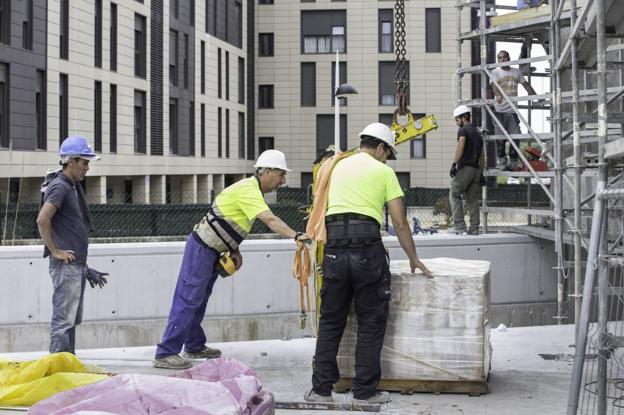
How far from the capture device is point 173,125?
40719 mm

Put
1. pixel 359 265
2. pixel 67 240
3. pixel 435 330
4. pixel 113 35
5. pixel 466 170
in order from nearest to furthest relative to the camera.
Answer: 1. pixel 359 265
2. pixel 435 330
3. pixel 67 240
4. pixel 466 170
5. pixel 113 35

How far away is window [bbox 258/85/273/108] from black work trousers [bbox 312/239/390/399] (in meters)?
46.5

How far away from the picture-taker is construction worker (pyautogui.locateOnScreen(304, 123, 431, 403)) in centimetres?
695

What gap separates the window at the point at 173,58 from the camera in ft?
132

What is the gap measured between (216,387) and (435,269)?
2.40m

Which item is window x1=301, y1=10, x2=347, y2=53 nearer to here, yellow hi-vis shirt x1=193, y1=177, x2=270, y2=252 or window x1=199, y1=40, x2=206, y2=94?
window x1=199, y1=40, x2=206, y2=94

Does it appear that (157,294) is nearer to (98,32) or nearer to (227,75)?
(98,32)

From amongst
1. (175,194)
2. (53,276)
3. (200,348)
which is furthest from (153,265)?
(175,194)

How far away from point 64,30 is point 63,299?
2471 centimetres

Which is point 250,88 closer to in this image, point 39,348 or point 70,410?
point 39,348

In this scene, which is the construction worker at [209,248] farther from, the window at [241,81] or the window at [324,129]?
the window at [324,129]

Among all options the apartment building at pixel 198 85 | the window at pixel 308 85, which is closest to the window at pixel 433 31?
the apartment building at pixel 198 85

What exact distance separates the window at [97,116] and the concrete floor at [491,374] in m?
24.2

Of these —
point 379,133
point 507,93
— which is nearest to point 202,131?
point 507,93
